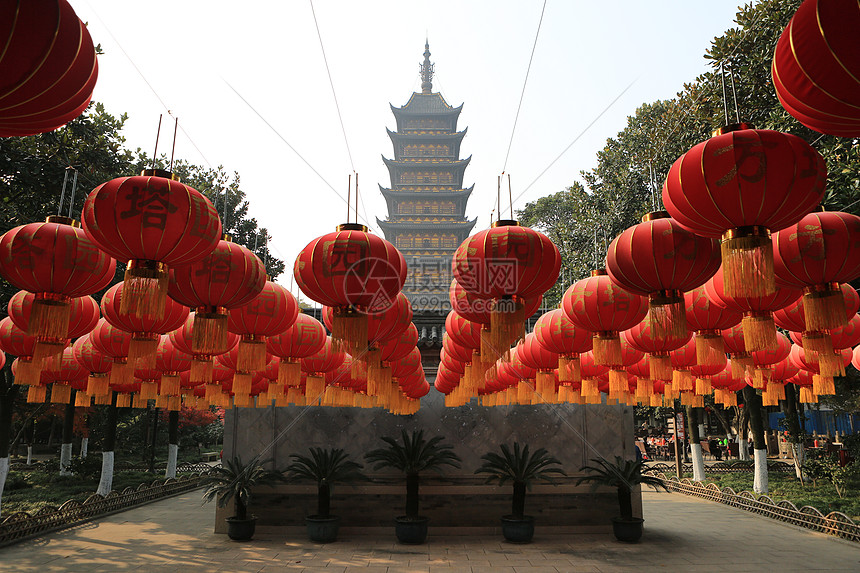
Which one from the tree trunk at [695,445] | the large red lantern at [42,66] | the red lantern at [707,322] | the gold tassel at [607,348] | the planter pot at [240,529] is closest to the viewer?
the large red lantern at [42,66]

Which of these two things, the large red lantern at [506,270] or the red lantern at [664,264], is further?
the large red lantern at [506,270]

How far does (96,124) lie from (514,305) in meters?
10.6

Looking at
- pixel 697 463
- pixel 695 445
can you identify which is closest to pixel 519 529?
pixel 695 445

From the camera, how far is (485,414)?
436 inches

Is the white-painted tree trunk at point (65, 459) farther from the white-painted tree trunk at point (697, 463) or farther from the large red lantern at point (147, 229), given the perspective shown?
the white-painted tree trunk at point (697, 463)

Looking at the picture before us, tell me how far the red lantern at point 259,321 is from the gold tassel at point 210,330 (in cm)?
65

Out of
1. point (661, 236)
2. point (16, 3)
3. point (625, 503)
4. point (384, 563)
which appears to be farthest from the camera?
point (625, 503)

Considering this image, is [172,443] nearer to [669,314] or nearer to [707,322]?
[707,322]

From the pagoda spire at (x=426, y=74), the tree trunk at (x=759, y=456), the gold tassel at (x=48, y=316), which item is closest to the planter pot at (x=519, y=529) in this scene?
the tree trunk at (x=759, y=456)

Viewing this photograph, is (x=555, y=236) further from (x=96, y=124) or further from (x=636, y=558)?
(x=96, y=124)

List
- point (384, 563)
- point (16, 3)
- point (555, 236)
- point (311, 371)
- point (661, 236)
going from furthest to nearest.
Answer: point (555, 236) → point (384, 563) → point (311, 371) → point (661, 236) → point (16, 3)

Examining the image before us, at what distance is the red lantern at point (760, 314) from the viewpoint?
376 centimetres

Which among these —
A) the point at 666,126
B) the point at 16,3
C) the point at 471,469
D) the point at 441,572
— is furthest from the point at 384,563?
the point at 666,126

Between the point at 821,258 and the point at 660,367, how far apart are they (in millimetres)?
1676
